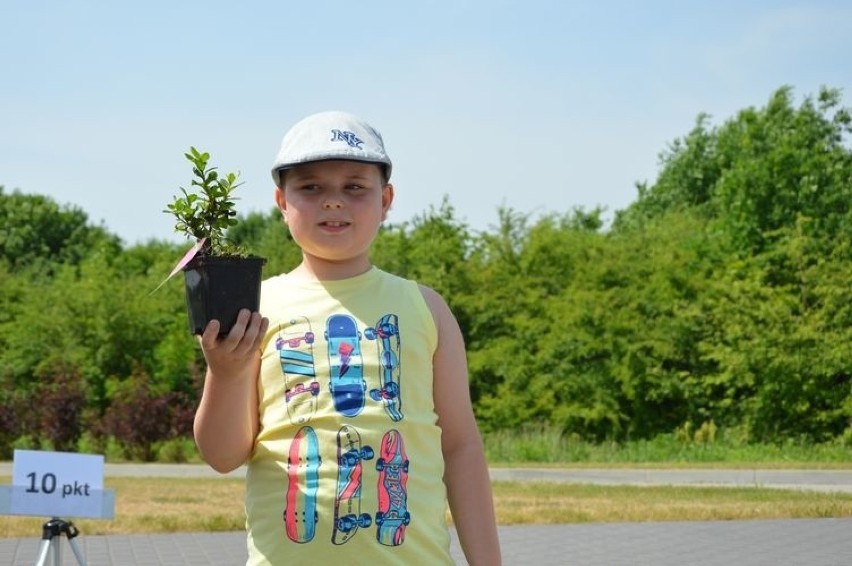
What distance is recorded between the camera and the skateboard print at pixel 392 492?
8.89ft

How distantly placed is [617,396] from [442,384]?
24.5 m

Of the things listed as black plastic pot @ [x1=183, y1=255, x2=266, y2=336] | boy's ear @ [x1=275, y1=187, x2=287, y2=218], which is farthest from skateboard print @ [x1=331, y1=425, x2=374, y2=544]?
boy's ear @ [x1=275, y1=187, x2=287, y2=218]

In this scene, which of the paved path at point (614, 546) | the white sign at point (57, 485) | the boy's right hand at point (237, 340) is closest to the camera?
the boy's right hand at point (237, 340)

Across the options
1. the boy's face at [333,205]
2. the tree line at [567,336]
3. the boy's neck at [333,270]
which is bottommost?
the boy's neck at [333,270]

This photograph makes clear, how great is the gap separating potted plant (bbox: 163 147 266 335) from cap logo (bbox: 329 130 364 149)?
0.22 meters

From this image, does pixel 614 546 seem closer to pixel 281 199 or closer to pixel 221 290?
pixel 281 199

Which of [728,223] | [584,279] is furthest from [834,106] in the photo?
[584,279]

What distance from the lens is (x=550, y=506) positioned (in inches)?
586

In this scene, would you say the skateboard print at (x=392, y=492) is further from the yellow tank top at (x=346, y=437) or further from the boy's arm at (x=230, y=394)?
the boy's arm at (x=230, y=394)

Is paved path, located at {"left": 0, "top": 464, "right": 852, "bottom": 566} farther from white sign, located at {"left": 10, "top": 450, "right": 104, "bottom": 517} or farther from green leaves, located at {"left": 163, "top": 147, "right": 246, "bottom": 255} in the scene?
green leaves, located at {"left": 163, "top": 147, "right": 246, "bottom": 255}

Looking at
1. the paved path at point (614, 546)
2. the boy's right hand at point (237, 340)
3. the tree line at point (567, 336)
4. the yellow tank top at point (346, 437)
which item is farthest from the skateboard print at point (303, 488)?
the tree line at point (567, 336)

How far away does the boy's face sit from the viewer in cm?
280

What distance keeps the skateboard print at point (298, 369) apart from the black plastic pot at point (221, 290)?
22 centimetres

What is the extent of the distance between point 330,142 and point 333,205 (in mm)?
121
